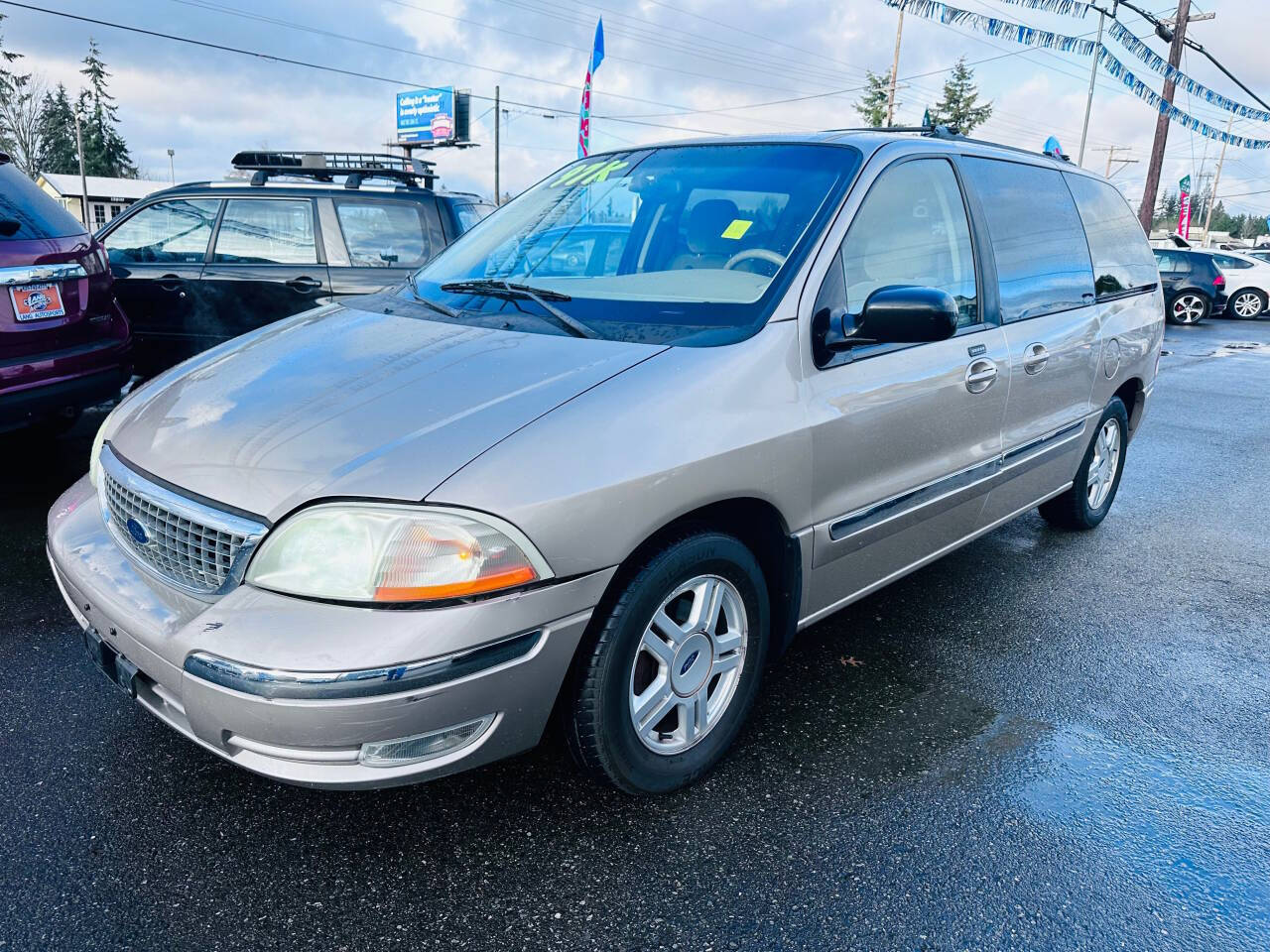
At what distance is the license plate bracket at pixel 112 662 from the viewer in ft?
7.18

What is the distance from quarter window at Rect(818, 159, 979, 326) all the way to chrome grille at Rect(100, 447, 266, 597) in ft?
5.50

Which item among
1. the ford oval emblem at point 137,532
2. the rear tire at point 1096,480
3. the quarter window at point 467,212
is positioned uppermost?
the quarter window at point 467,212

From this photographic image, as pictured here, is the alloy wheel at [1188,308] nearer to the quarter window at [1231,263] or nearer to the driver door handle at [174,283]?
the quarter window at [1231,263]

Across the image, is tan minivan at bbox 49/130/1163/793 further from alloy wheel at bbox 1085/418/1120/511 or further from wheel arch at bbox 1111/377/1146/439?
wheel arch at bbox 1111/377/1146/439

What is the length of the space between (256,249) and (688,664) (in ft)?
17.6

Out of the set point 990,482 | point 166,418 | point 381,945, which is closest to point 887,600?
point 990,482

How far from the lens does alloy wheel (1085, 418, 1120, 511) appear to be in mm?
4754

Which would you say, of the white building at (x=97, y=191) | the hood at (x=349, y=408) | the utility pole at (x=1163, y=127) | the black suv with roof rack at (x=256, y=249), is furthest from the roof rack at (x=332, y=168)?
the white building at (x=97, y=191)

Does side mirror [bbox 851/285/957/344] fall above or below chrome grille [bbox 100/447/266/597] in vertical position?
above

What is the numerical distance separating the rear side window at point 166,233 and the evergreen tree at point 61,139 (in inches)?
3266

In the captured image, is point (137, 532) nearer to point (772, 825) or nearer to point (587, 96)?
point (772, 825)

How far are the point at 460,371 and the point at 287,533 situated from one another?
2.08ft

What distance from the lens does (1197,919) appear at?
2.12 meters

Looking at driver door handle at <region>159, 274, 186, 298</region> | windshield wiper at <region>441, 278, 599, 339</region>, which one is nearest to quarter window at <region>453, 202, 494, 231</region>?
driver door handle at <region>159, 274, 186, 298</region>
